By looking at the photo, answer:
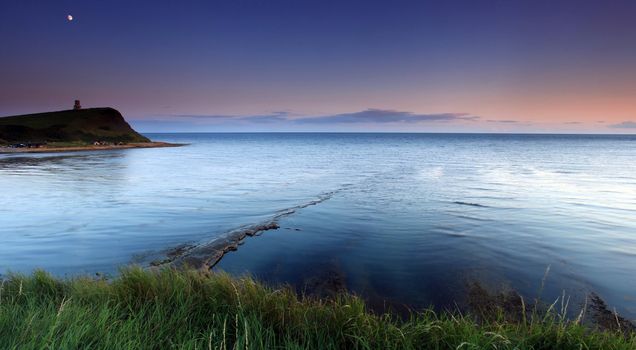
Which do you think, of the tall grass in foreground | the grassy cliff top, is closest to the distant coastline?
the grassy cliff top

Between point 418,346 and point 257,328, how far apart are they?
2.16 meters

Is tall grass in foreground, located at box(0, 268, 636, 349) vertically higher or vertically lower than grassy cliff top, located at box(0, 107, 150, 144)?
lower

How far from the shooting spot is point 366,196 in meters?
24.0

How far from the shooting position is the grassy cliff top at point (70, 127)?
10019 centimetres

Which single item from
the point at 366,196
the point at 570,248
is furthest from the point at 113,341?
the point at 366,196

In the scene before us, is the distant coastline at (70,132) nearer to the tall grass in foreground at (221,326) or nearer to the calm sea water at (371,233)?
the calm sea water at (371,233)

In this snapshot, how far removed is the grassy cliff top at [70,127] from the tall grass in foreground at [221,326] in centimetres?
11069

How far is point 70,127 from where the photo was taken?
115938 millimetres

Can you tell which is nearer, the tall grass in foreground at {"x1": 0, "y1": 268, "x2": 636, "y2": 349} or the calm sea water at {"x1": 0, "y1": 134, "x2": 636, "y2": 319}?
the tall grass in foreground at {"x1": 0, "y1": 268, "x2": 636, "y2": 349}

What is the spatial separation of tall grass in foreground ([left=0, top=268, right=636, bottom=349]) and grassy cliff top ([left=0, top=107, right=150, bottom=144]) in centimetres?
11069

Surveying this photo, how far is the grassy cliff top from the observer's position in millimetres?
100188

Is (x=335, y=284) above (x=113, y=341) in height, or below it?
below

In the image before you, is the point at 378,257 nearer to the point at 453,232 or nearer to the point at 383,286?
the point at 383,286

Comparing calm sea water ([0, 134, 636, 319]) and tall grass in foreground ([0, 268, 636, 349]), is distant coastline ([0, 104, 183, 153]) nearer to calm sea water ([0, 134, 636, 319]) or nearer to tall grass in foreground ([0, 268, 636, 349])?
calm sea water ([0, 134, 636, 319])
